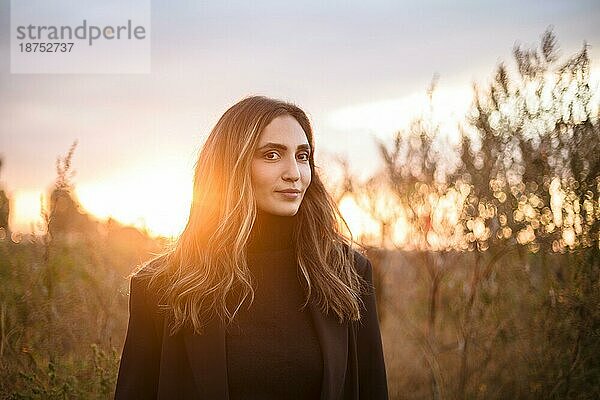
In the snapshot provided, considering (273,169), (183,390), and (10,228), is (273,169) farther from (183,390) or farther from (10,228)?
(10,228)

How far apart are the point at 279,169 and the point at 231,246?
369mm

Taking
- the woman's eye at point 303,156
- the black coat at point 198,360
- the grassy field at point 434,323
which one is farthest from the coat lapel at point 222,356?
the grassy field at point 434,323

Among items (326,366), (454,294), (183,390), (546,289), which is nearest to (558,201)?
(546,289)

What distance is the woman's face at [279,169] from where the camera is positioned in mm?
2434

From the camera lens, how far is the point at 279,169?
2.43 m

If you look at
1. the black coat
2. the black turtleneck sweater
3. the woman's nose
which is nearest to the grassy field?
the black coat

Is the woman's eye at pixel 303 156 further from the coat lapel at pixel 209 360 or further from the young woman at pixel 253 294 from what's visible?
the coat lapel at pixel 209 360

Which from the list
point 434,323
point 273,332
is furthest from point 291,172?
point 434,323

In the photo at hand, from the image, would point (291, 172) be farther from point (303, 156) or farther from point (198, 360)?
point (198, 360)

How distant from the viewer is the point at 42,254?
15.2ft

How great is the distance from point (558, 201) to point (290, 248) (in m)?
2.94

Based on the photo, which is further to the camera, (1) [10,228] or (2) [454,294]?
Answer: (2) [454,294]

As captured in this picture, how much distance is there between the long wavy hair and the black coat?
0.17 feet

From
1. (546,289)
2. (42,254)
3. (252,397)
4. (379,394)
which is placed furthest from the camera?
(546,289)
